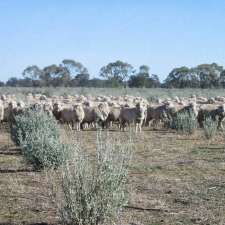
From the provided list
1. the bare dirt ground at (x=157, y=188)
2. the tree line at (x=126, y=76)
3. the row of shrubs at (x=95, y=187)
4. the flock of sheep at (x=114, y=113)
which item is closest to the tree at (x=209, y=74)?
the tree line at (x=126, y=76)

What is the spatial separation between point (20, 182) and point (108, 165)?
4.04 meters

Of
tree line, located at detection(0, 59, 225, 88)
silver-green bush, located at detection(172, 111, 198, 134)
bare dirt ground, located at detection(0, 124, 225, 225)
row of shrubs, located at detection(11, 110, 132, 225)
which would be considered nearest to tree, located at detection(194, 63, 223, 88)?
tree line, located at detection(0, 59, 225, 88)

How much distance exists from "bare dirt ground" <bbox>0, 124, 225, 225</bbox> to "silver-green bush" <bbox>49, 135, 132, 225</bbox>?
2.24 feet

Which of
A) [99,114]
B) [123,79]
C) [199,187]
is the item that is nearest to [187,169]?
[199,187]

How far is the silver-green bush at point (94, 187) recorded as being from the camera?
7.30 metres

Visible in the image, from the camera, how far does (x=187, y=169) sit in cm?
1282

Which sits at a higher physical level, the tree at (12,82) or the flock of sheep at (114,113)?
the tree at (12,82)

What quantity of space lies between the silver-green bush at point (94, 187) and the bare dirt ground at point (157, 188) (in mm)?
683

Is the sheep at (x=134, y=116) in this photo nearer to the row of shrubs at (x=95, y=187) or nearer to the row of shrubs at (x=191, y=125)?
the row of shrubs at (x=191, y=125)

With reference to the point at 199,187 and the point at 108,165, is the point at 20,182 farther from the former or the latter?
the point at 108,165

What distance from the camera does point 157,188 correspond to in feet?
34.5

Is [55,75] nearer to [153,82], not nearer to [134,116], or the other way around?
[153,82]

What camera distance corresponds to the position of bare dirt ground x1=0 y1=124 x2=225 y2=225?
837 centimetres

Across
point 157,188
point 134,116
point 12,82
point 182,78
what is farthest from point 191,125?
point 12,82
